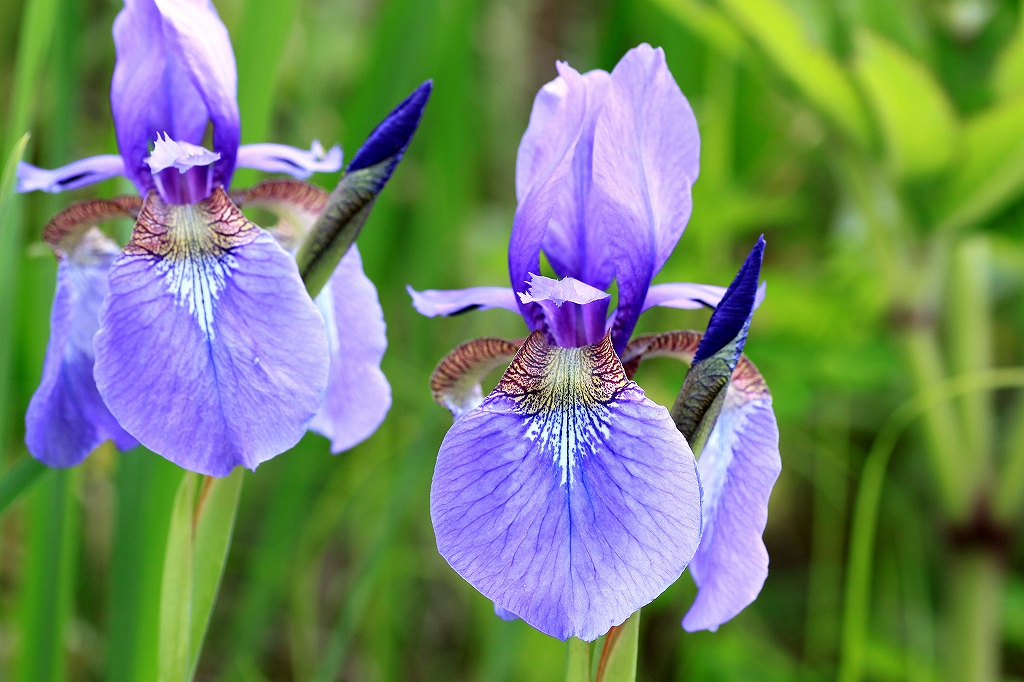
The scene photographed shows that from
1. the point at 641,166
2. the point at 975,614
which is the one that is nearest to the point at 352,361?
the point at 641,166

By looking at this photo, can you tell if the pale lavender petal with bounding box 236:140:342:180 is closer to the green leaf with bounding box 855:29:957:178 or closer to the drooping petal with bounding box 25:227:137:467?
the drooping petal with bounding box 25:227:137:467

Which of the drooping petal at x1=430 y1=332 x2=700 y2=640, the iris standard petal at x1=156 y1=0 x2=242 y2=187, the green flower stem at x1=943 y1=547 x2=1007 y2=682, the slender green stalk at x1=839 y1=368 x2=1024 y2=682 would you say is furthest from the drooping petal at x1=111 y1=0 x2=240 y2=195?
the green flower stem at x1=943 y1=547 x2=1007 y2=682

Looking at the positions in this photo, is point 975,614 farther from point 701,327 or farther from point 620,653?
point 620,653

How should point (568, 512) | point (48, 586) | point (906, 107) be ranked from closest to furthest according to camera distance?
point (568, 512) < point (48, 586) < point (906, 107)

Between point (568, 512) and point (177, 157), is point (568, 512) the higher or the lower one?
the lower one

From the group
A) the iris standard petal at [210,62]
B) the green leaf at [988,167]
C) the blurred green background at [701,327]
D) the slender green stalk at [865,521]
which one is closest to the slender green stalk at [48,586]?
the blurred green background at [701,327]

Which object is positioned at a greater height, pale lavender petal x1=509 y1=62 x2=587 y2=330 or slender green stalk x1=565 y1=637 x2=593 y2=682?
pale lavender petal x1=509 y1=62 x2=587 y2=330

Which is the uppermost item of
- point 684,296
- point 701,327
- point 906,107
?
point 906,107

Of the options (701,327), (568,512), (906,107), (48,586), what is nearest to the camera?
(568,512)
